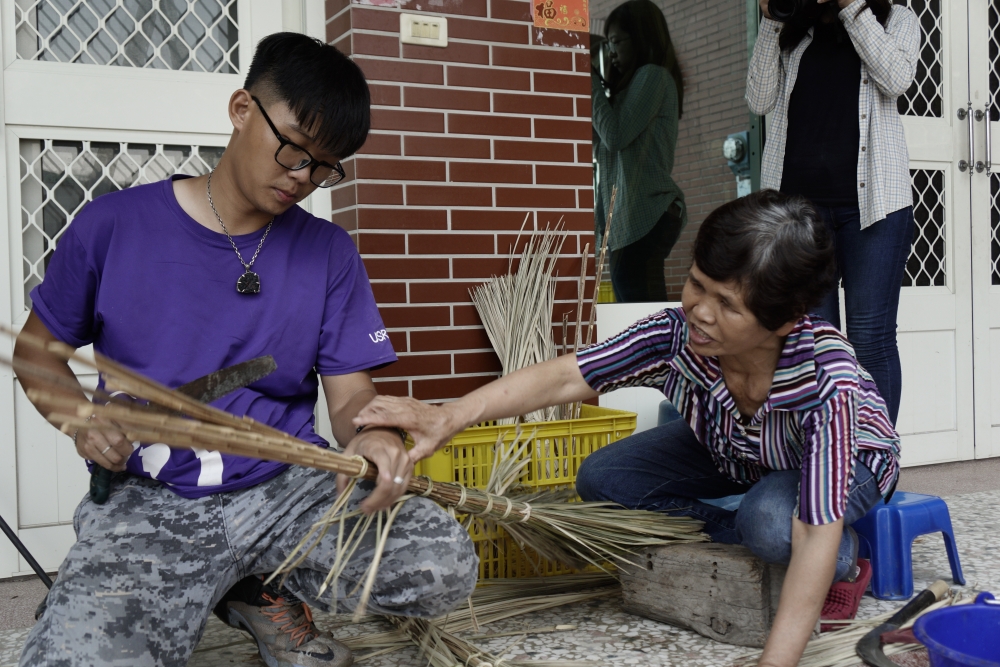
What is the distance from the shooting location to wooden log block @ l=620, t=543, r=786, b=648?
1.98 metres

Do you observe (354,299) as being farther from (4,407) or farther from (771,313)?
(4,407)

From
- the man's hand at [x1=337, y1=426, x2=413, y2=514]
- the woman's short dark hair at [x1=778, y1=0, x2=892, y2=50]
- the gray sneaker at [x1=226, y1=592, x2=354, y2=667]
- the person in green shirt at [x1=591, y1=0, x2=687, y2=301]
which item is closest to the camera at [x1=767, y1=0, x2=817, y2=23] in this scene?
the woman's short dark hair at [x1=778, y1=0, x2=892, y2=50]

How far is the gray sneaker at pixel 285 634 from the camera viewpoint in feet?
5.86

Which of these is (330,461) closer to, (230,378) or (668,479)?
(230,378)

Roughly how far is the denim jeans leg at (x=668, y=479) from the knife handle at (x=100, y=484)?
117 cm

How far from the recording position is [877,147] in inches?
106

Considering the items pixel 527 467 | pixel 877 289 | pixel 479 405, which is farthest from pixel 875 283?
pixel 479 405

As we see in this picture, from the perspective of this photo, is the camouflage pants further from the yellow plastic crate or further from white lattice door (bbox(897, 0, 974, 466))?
white lattice door (bbox(897, 0, 974, 466))

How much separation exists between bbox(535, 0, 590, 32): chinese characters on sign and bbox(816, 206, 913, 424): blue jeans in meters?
Answer: 1.04

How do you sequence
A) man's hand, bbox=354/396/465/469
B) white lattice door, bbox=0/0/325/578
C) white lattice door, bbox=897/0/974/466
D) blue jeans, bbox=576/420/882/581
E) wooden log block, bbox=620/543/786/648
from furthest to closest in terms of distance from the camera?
white lattice door, bbox=897/0/974/466
white lattice door, bbox=0/0/325/578
blue jeans, bbox=576/420/882/581
wooden log block, bbox=620/543/786/648
man's hand, bbox=354/396/465/469

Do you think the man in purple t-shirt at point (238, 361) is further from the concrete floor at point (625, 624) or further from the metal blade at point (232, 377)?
the concrete floor at point (625, 624)

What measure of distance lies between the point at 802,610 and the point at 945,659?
31 cm

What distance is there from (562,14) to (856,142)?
3.45 ft

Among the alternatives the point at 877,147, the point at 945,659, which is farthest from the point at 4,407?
the point at 877,147
